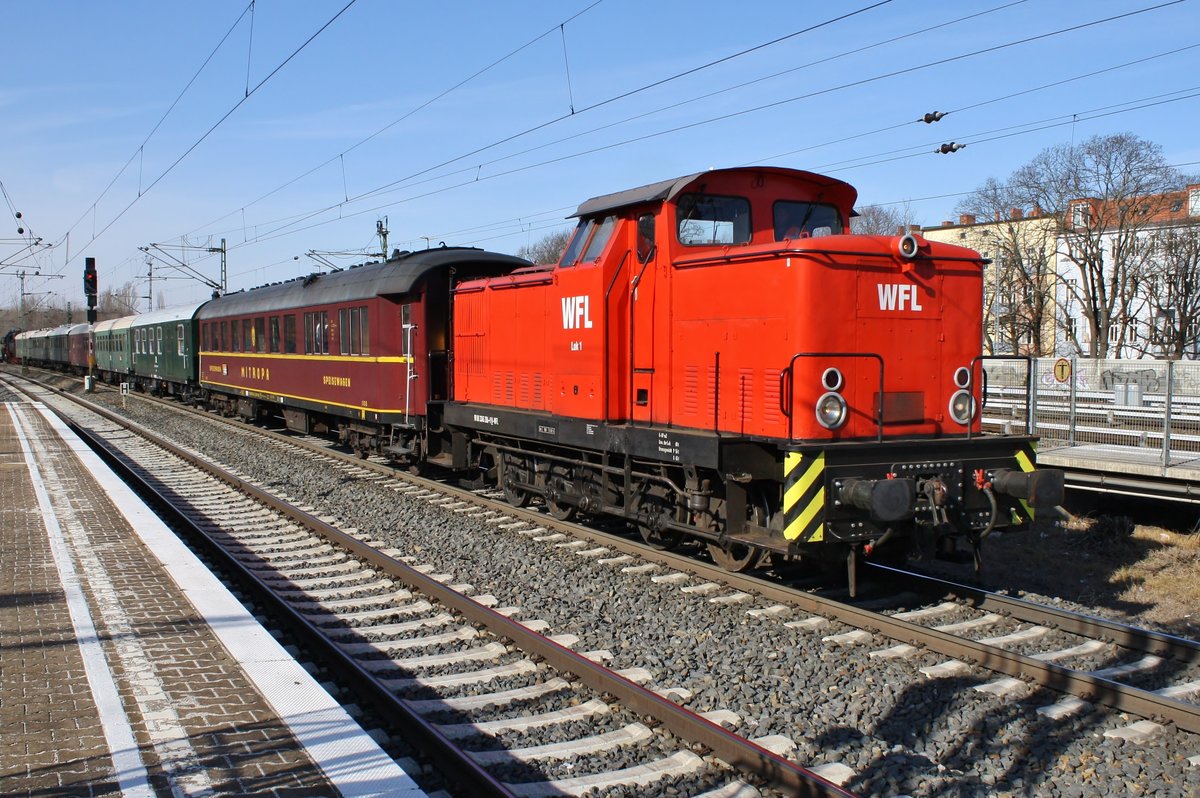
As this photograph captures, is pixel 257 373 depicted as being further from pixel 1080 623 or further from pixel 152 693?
pixel 1080 623

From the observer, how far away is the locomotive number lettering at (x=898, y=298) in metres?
7.36

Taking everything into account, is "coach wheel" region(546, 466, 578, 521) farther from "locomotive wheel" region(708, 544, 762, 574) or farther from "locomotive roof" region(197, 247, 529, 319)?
"locomotive roof" region(197, 247, 529, 319)

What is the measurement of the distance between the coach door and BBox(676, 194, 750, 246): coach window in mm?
346

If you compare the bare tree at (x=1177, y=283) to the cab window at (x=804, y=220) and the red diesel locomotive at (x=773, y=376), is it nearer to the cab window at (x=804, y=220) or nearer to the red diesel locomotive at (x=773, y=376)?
the cab window at (x=804, y=220)

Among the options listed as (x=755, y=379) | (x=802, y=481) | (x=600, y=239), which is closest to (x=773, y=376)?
(x=755, y=379)

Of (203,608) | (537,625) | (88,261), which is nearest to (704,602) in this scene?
(537,625)

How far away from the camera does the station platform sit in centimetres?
405

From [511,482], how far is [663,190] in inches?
187

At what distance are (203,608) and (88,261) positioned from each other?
2823 cm

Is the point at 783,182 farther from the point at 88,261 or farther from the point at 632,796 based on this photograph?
the point at 88,261

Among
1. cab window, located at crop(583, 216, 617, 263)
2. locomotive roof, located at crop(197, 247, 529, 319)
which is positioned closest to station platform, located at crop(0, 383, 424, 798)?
cab window, located at crop(583, 216, 617, 263)

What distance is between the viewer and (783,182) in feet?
27.6

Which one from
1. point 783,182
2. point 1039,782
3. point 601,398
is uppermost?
point 783,182

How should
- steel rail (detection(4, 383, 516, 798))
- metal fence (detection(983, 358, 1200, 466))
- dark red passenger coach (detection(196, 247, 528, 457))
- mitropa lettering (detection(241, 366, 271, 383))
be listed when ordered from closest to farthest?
steel rail (detection(4, 383, 516, 798)) → metal fence (detection(983, 358, 1200, 466)) → dark red passenger coach (detection(196, 247, 528, 457)) → mitropa lettering (detection(241, 366, 271, 383))
